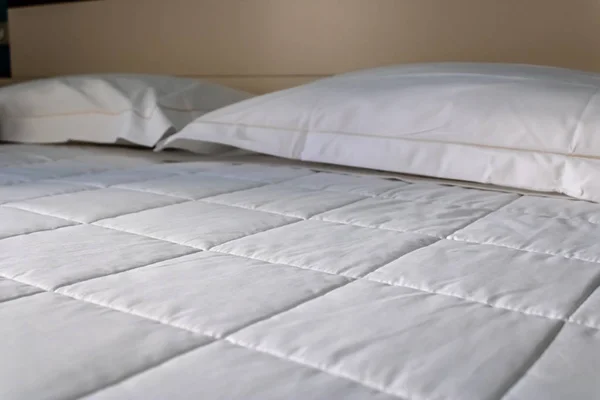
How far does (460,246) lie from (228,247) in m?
0.31

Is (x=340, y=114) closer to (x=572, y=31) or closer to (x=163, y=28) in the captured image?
(x=572, y=31)

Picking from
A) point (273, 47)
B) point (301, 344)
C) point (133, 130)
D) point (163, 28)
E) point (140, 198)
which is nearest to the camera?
point (301, 344)

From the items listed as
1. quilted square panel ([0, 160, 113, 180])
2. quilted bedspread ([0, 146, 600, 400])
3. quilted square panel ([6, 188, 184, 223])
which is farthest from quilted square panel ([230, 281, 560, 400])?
quilted square panel ([0, 160, 113, 180])

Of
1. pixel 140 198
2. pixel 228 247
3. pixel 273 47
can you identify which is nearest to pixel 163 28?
pixel 273 47

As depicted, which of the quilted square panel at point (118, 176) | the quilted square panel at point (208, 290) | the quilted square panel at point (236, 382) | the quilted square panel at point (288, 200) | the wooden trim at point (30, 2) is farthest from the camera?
the wooden trim at point (30, 2)

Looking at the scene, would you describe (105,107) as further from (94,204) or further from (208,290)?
(208,290)

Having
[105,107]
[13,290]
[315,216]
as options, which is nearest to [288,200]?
[315,216]

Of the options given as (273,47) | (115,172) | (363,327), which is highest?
(273,47)

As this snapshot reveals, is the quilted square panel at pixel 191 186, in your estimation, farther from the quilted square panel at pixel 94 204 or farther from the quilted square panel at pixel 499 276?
the quilted square panel at pixel 499 276

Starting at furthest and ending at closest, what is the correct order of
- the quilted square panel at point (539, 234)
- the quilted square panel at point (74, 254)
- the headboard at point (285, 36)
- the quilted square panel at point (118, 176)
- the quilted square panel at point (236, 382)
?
the headboard at point (285, 36)
the quilted square panel at point (118, 176)
the quilted square panel at point (539, 234)
the quilted square panel at point (74, 254)
the quilted square panel at point (236, 382)

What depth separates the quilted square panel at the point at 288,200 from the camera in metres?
1.12

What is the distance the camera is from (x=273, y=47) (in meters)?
2.18

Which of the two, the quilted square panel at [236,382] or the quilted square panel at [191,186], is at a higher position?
the quilted square panel at [236,382]

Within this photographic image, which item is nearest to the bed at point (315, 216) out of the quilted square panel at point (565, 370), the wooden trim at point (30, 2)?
the quilted square panel at point (565, 370)
